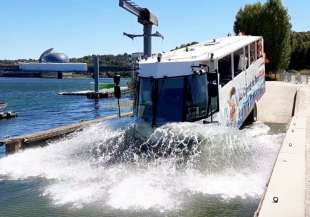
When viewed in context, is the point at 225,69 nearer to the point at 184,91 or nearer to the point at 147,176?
the point at 184,91

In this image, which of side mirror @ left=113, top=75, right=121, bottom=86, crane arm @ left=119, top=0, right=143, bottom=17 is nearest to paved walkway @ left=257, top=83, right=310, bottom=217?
side mirror @ left=113, top=75, right=121, bottom=86

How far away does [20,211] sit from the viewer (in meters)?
11.4

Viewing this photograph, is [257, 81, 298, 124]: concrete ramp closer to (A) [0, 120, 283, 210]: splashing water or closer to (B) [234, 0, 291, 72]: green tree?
(A) [0, 120, 283, 210]: splashing water

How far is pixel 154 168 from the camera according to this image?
13.5 m

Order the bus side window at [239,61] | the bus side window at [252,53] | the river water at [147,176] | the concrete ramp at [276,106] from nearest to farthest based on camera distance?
the river water at [147,176] → the bus side window at [239,61] → the bus side window at [252,53] → the concrete ramp at [276,106]

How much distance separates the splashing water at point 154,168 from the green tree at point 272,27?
139 feet

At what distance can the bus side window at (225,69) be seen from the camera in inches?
624

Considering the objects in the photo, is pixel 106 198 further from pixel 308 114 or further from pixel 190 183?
pixel 308 114

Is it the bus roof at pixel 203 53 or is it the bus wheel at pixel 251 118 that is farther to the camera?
the bus wheel at pixel 251 118

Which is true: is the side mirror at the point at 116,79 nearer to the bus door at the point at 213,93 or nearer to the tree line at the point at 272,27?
the bus door at the point at 213,93

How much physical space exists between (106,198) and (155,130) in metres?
3.44

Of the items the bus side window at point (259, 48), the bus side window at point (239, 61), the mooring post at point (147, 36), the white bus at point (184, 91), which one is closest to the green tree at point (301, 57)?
the mooring post at point (147, 36)

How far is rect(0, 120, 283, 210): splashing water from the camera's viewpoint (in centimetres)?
1174

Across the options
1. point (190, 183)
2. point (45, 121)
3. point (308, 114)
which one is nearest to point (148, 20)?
point (45, 121)
